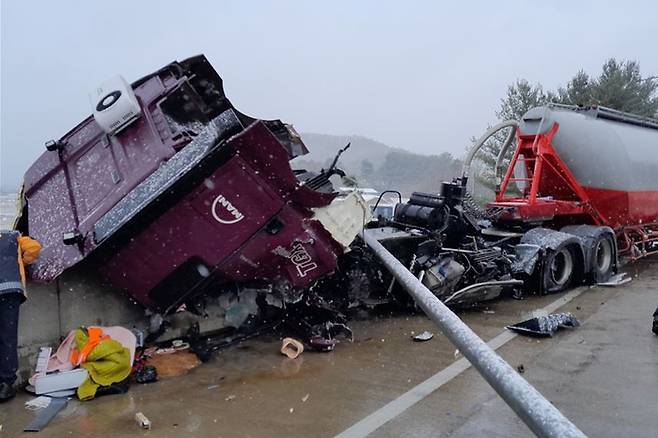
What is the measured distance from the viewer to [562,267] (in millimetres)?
8344

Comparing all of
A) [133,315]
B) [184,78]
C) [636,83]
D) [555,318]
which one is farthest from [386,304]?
[636,83]

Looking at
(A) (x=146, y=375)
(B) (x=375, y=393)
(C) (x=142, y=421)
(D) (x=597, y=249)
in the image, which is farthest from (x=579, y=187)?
(C) (x=142, y=421)

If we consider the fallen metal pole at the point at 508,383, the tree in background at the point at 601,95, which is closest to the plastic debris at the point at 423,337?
the fallen metal pole at the point at 508,383

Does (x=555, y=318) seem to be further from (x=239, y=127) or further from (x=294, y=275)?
(x=239, y=127)

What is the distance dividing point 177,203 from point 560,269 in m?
6.12

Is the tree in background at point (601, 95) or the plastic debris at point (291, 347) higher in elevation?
the tree in background at point (601, 95)

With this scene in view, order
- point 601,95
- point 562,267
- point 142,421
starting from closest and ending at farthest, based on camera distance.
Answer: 1. point 142,421
2. point 562,267
3. point 601,95

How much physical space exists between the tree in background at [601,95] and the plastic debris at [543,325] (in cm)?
2210

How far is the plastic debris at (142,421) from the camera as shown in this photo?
3.56m

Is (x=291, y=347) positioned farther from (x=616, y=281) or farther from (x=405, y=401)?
(x=616, y=281)

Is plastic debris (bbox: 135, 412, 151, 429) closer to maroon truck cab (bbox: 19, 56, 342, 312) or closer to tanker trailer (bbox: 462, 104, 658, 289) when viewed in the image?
maroon truck cab (bbox: 19, 56, 342, 312)

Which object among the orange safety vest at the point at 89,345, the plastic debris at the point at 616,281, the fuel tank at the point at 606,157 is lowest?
the plastic debris at the point at 616,281

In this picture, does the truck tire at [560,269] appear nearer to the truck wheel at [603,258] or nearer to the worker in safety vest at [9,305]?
the truck wheel at [603,258]

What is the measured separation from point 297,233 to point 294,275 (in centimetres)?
46
